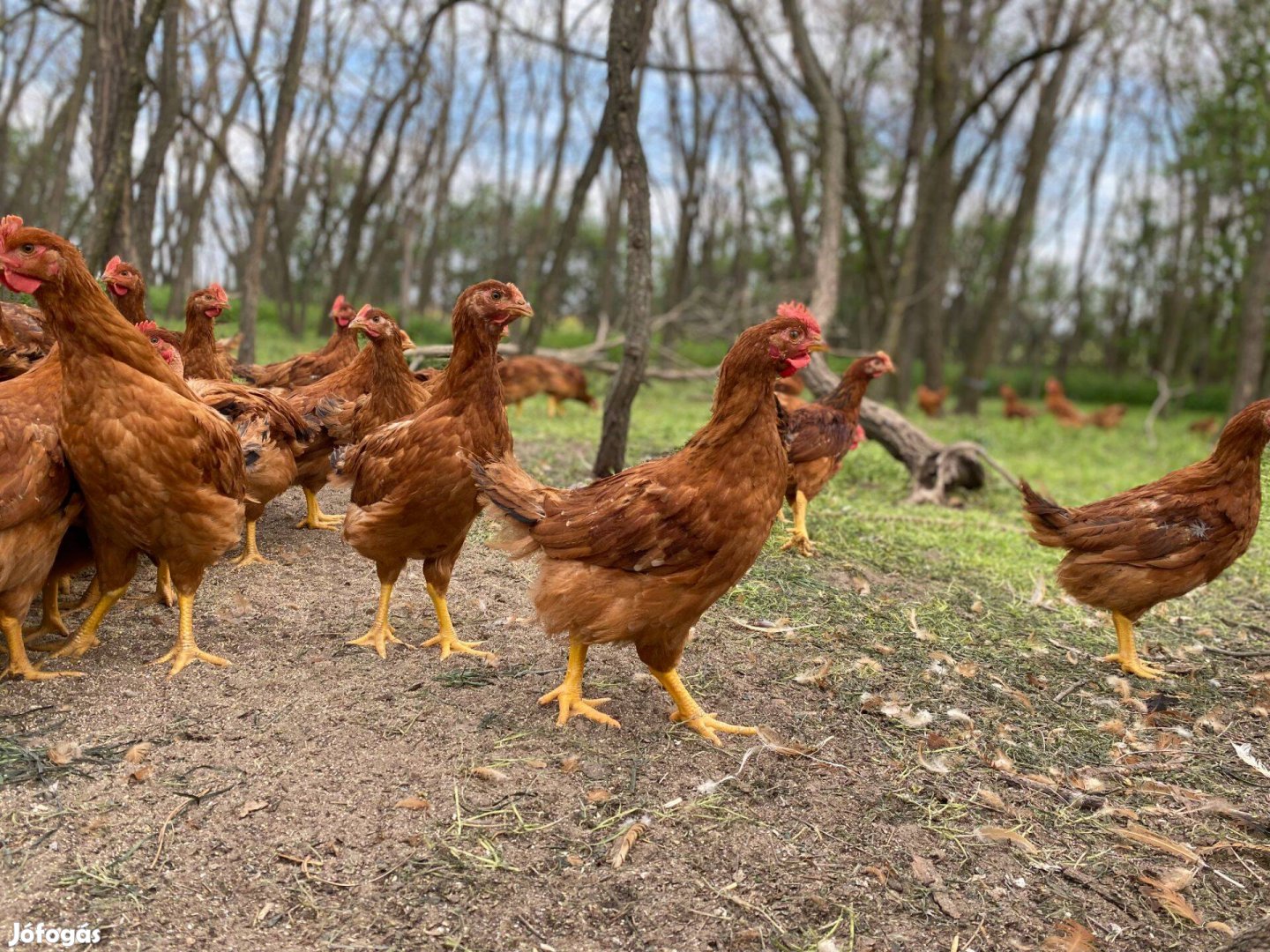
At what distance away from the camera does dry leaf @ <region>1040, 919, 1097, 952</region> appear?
256cm

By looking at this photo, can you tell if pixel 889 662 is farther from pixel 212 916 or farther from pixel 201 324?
pixel 201 324

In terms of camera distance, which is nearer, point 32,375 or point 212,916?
point 212,916

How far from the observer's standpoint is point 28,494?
10.1 ft

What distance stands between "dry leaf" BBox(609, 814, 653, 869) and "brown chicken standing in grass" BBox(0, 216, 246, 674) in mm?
1859

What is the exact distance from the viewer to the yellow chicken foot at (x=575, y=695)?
3475 millimetres

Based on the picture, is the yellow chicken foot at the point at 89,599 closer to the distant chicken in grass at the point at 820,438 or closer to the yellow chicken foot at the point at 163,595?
the yellow chicken foot at the point at 163,595

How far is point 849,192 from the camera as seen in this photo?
11.7 meters

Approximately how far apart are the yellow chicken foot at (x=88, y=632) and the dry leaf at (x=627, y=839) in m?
2.34

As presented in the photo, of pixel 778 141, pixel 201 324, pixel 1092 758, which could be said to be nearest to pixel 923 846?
pixel 1092 758

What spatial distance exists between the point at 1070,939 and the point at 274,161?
8.46 metres

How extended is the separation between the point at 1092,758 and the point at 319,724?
304 cm

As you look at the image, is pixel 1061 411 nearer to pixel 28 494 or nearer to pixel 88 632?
pixel 88 632

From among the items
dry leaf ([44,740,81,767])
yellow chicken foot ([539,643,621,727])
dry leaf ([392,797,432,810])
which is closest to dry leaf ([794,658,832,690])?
yellow chicken foot ([539,643,621,727])

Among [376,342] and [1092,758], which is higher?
[376,342]
